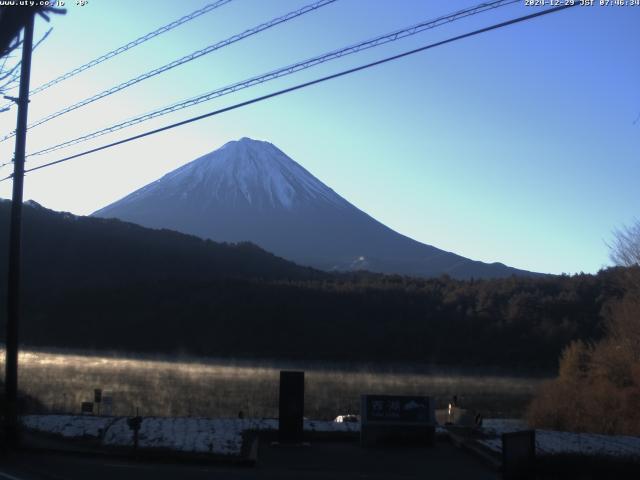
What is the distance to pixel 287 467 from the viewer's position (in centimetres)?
1438


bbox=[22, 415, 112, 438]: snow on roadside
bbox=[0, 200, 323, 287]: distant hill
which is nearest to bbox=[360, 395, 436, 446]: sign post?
bbox=[22, 415, 112, 438]: snow on roadside

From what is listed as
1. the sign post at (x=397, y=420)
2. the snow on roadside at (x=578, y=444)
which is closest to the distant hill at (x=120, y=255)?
the sign post at (x=397, y=420)

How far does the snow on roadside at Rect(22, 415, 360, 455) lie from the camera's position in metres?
15.4

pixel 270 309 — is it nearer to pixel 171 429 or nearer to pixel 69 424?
pixel 69 424

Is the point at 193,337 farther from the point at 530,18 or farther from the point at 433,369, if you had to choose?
the point at 530,18

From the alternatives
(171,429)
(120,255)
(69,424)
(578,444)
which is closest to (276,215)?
(120,255)

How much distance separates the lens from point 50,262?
81.2 metres

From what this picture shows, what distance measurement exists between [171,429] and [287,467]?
3342 mm

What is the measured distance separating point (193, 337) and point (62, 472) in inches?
2383

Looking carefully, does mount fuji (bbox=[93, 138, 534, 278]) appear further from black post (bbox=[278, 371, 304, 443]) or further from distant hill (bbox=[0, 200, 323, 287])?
black post (bbox=[278, 371, 304, 443])

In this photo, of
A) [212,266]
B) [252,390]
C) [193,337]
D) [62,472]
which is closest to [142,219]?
[212,266]

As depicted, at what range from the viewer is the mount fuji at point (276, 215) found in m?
130

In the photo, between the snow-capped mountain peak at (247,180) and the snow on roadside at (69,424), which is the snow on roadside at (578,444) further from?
the snow-capped mountain peak at (247,180)

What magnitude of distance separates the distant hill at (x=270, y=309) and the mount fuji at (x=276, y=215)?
38.9m
